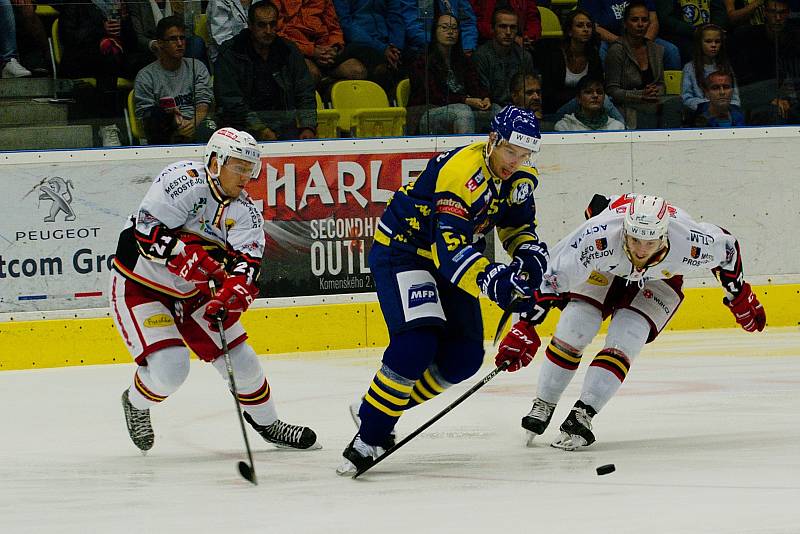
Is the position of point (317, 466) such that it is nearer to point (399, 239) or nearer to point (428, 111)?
point (399, 239)

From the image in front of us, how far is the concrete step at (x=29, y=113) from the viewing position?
6926mm

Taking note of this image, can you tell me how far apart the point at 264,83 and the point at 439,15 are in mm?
1090

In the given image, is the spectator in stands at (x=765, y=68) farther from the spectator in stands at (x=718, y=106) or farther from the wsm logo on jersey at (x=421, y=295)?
the wsm logo on jersey at (x=421, y=295)

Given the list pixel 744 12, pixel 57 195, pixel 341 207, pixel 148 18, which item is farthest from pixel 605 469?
pixel 744 12

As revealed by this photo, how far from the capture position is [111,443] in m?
4.94

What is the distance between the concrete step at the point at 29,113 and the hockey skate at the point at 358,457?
11.8 feet

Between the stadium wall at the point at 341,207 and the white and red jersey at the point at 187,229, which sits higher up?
the white and red jersey at the point at 187,229

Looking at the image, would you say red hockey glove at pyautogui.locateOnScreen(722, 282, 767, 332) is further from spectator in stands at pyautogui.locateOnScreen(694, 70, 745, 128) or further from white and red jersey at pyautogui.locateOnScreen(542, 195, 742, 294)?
spectator in stands at pyautogui.locateOnScreen(694, 70, 745, 128)

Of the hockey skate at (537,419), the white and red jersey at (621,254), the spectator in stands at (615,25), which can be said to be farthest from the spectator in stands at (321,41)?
the hockey skate at (537,419)

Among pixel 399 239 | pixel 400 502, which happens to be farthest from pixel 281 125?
pixel 400 502

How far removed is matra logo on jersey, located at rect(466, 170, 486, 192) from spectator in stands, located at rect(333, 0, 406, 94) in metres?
3.45

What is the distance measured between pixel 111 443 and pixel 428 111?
3.19 meters

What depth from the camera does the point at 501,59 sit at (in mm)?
7559

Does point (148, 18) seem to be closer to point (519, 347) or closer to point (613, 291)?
point (613, 291)
